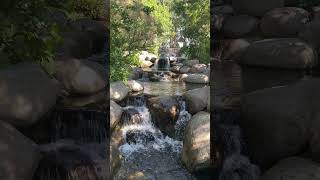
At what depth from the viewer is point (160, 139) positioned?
10.9 meters

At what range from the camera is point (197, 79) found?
15898 mm

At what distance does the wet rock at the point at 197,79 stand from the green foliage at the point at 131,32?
87.2 inches

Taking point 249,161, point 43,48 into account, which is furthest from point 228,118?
point 43,48

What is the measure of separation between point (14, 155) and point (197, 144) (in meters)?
4.35

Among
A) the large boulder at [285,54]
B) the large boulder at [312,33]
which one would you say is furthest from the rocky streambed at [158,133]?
the large boulder at [312,33]

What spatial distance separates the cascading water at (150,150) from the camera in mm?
8977

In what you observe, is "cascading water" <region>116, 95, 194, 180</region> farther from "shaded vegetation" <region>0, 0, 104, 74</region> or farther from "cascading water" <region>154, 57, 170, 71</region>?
"cascading water" <region>154, 57, 170, 71</region>

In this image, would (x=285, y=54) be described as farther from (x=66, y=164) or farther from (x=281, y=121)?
(x=66, y=164)

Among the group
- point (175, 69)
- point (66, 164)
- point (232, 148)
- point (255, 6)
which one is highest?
point (255, 6)

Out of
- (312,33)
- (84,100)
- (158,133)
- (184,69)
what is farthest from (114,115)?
(184,69)

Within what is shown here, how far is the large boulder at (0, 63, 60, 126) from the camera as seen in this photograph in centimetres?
359

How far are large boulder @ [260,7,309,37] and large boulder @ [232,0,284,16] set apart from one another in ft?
0.16

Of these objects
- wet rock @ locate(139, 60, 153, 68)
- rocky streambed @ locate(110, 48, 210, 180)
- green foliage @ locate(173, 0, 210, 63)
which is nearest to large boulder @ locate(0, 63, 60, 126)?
rocky streambed @ locate(110, 48, 210, 180)

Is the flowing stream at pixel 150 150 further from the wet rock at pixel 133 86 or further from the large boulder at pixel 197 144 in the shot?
the wet rock at pixel 133 86
